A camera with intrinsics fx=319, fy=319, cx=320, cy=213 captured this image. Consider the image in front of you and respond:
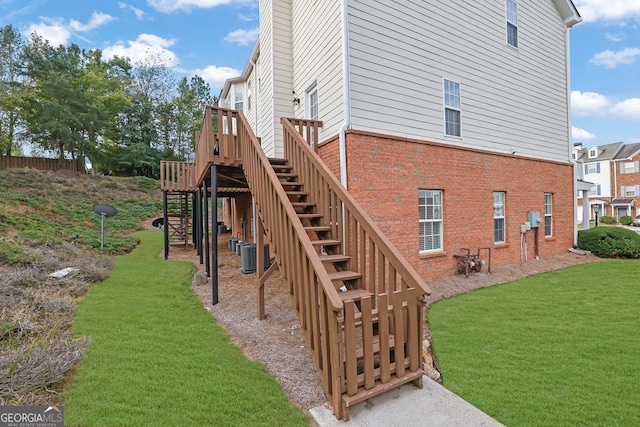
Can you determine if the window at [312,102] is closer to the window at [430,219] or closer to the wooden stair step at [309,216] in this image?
the window at [430,219]

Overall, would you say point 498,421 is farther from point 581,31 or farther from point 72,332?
point 581,31

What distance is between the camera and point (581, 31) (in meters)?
11.4

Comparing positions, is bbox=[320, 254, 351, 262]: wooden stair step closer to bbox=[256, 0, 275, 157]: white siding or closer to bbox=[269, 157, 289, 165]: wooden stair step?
bbox=[269, 157, 289, 165]: wooden stair step

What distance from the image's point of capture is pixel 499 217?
9.37m

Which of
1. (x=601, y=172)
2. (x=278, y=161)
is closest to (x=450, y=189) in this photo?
(x=278, y=161)

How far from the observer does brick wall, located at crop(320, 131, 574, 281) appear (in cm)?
675

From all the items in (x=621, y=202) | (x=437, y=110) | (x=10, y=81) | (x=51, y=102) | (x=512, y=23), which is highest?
(x=10, y=81)

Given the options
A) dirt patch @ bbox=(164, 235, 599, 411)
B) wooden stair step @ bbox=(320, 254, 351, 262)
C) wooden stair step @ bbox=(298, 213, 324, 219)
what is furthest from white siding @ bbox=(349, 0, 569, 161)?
dirt patch @ bbox=(164, 235, 599, 411)

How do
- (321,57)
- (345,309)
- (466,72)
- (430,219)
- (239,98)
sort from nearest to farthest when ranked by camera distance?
(345,309) < (321,57) < (430,219) < (466,72) < (239,98)

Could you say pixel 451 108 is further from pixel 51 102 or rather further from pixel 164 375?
pixel 51 102

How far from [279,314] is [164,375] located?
226cm

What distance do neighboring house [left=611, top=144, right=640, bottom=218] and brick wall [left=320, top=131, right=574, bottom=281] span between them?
105ft

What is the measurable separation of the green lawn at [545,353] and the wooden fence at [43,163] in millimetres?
30017

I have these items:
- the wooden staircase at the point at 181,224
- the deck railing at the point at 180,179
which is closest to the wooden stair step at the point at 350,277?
the deck railing at the point at 180,179
